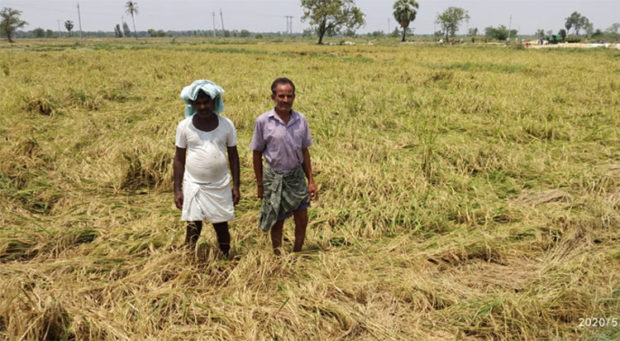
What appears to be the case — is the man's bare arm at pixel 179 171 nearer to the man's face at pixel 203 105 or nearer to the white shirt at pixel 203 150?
the white shirt at pixel 203 150

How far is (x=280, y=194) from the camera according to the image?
8.36 feet

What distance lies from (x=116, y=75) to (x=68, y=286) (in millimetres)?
10938

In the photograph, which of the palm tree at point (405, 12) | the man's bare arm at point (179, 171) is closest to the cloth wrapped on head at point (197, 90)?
the man's bare arm at point (179, 171)

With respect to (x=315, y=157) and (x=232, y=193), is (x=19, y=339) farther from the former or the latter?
(x=315, y=157)

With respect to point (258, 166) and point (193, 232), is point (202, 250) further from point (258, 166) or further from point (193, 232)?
point (258, 166)

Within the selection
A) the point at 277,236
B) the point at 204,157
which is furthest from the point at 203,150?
the point at 277,236

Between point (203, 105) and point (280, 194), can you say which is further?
point (280, 194)

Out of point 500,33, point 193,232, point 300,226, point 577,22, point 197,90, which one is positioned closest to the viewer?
point 197,90

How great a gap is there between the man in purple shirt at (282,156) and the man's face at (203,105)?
301 mm

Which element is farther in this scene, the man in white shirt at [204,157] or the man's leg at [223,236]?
the man's leg at [223,236]

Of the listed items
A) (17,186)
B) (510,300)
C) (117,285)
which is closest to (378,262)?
(510,300)

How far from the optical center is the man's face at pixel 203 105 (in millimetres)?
2242

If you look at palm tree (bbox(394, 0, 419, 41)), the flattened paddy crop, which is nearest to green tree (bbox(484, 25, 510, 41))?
palm tree (bbox(394, 0, 419, 41))

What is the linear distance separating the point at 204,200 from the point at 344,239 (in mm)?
1260
